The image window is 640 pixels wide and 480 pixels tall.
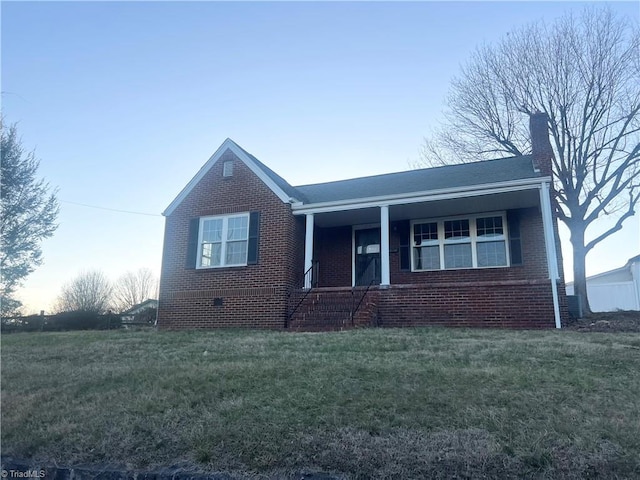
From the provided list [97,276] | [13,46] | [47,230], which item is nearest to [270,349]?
[13,46]

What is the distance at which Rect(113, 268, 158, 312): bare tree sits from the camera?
148 ft

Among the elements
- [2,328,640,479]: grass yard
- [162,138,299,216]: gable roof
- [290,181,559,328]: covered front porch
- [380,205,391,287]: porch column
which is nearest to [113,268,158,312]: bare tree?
[162,138,299,216]: gable roof

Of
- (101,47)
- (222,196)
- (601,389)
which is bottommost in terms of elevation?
(601,389)

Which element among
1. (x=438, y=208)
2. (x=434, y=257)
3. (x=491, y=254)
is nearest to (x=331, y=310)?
(x=434, y=257)

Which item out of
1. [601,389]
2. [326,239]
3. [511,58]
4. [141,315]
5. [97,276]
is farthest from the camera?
[97,276]

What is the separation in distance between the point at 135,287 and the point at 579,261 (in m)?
42.1

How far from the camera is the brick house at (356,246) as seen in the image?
10.7m

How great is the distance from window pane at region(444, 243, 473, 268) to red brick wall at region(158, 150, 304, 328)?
4.20m

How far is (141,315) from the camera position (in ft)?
68.4

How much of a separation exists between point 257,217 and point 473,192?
18.6ft

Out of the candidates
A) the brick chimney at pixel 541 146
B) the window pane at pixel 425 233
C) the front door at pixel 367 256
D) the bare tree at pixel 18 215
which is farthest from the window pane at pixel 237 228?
the bare tree at pixel 18 215

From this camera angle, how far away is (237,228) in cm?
1279

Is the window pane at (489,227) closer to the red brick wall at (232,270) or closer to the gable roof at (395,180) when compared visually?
the gable roof at (395,180)

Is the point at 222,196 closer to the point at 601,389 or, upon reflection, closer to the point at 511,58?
the point at 601,389
